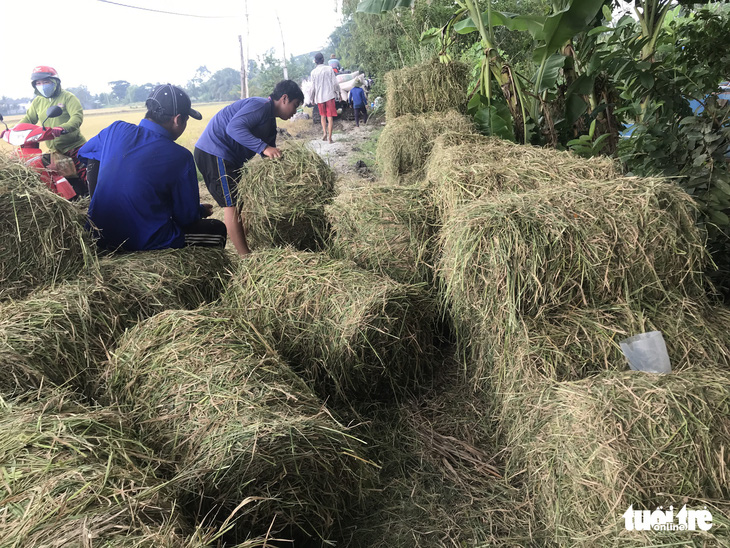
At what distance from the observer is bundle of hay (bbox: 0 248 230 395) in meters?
2.18

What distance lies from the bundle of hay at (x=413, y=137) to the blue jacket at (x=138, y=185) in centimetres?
257

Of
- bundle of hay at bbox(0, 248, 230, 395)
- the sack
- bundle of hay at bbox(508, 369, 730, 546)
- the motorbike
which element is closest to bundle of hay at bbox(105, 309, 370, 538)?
bundle of hay at bbox(0, 248, 230, 395)

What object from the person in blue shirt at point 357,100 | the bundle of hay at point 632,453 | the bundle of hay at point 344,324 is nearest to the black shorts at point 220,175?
the bundle of hay at point 344,324

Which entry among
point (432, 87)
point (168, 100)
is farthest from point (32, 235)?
point (432, 87)

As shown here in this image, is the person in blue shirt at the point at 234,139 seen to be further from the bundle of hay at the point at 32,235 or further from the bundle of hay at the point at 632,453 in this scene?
the bundle of hay at the point at 632,453

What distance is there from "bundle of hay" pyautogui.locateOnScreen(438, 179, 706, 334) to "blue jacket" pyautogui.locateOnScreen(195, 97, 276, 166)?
2742mm

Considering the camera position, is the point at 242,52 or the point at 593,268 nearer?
the point at 593,268

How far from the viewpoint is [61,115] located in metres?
5.29

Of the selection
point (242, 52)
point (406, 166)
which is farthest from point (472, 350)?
point (242, 52)

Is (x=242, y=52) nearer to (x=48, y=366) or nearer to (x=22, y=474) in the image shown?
(x=48, y=366)

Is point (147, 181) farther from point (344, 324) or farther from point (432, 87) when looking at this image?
point (432, 87)

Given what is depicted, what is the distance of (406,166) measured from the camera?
18.0 ft

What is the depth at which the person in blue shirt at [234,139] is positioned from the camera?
410 centimetres

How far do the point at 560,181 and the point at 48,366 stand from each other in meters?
2.89
